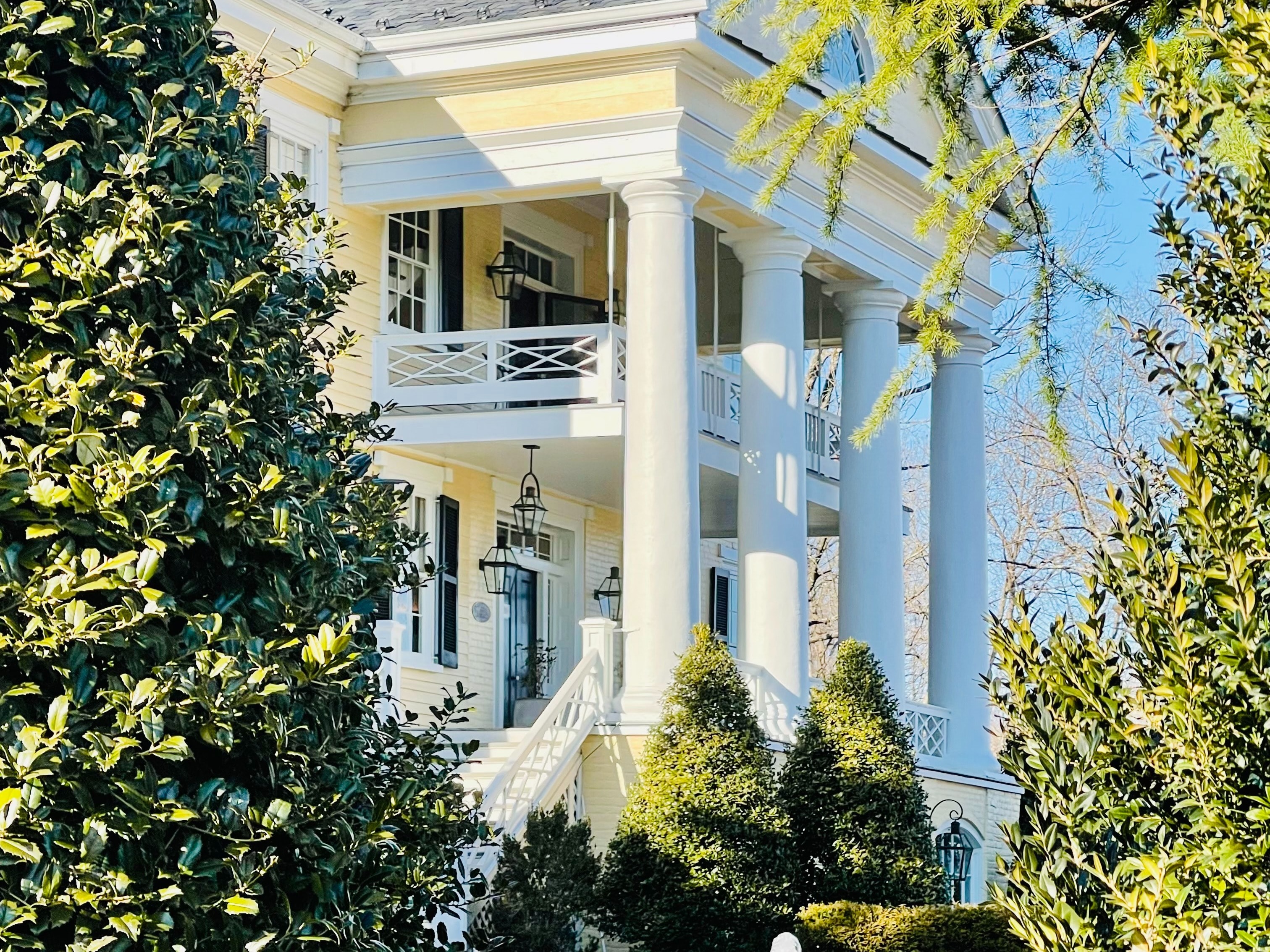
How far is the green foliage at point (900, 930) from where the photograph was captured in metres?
15.8

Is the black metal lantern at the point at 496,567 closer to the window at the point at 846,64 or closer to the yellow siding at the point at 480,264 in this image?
the yellow siding at the point at 480,264

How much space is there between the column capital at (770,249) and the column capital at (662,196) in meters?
1.56

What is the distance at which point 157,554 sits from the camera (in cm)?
463

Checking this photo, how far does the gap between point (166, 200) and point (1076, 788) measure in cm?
306

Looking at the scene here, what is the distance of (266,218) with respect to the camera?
7.45 meters

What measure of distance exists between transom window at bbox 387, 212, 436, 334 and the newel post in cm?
455

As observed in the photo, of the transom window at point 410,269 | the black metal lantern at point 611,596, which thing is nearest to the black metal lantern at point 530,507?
the black metal lantern at point 611,596

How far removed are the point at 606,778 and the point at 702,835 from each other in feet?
8.35

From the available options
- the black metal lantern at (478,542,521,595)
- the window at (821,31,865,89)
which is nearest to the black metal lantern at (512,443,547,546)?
the black metal lantern at (478,542,521,595)

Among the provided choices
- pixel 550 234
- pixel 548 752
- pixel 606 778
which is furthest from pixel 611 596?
pixel 548 752

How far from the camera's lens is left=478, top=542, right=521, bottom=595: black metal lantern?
22.2 metres

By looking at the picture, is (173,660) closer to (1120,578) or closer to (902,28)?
(1120,578)

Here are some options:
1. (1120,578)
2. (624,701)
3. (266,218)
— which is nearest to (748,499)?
(624,701)

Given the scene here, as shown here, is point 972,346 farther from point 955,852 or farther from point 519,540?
point 955,852
